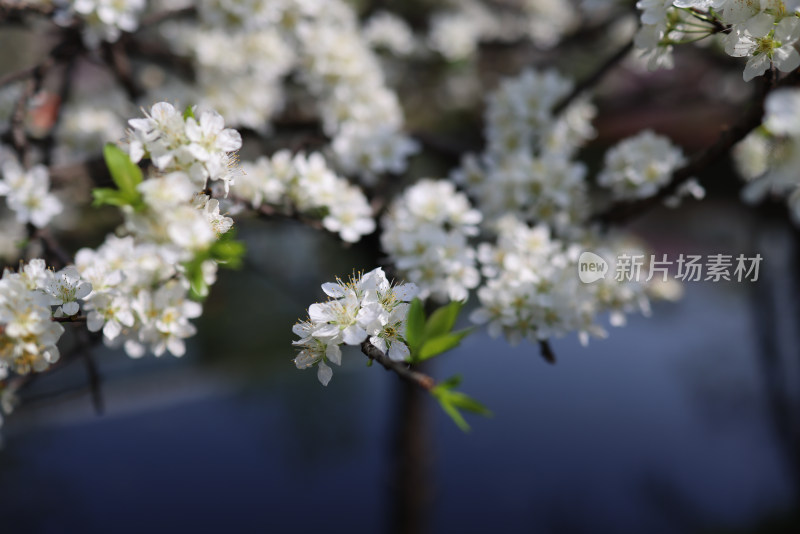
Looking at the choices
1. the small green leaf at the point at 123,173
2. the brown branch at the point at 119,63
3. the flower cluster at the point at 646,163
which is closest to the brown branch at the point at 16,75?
the brown branch at the point at 119,63

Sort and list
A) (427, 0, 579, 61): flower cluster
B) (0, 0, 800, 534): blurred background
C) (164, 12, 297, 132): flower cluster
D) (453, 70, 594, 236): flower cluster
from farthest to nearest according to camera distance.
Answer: (0, 0, 800, 534): blurred background
(427, 0, 579, 61): flower cluster
(164, 12, 297, 132): flower cluster
(453, 70, 594, 236): flower cluster

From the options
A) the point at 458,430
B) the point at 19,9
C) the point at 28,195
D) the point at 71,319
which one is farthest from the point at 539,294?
the point at 458,430

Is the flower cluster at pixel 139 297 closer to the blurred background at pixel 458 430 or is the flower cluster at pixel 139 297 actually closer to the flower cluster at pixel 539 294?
the flower cluster at pixel 539 294

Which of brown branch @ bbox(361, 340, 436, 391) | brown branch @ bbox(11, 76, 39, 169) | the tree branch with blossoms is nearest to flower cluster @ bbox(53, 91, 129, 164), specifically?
the tree branch with blossoms

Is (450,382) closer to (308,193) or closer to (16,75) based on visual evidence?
(308,193)

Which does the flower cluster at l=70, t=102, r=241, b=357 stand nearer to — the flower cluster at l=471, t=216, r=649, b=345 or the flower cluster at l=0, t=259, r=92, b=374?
the flower cluster at l=0, t=259, r=92, b=374

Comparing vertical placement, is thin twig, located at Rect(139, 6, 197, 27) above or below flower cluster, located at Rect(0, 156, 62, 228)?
above
